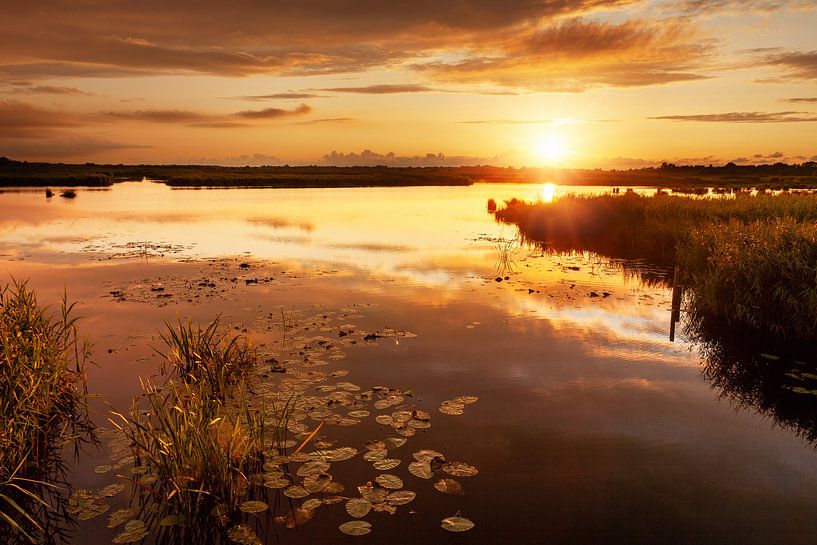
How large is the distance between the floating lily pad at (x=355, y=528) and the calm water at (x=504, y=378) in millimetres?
90

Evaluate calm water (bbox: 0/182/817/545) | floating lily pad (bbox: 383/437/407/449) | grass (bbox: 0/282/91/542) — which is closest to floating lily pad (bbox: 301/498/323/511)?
calm water (bbox: 0/182/817/545)

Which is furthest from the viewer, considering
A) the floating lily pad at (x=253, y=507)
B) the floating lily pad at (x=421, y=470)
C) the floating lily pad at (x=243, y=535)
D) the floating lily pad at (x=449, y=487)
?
the floating lily pad at (x=421, y=470)

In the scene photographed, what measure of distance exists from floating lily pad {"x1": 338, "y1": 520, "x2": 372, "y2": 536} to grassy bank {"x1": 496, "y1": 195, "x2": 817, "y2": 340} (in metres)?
14.4

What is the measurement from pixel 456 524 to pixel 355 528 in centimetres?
138

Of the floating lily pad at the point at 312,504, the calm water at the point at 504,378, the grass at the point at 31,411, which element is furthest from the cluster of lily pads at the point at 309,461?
the grass at the point at 31,411

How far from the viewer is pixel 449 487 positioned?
8219mm

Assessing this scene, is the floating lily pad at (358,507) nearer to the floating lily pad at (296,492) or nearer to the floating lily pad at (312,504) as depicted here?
the floating lily pad at (312,504)

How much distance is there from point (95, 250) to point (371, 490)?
92.5 ft

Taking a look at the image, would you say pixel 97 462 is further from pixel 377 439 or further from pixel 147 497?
pixel 377 439

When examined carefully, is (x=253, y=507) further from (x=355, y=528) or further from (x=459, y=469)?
(x=459, y=469)

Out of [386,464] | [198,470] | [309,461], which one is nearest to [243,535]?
[198,470]

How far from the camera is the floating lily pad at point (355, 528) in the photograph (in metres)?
7.13

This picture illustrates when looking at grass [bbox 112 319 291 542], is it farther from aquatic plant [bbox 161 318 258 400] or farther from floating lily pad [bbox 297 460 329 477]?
aquatic plant [bbox 161 318 258 400]

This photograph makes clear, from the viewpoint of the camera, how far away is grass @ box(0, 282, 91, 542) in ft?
26.3
